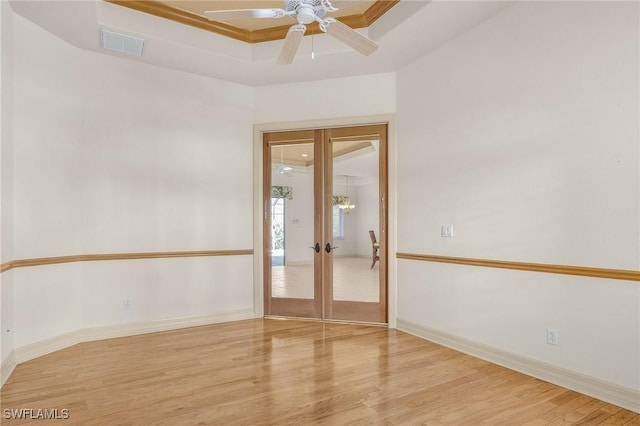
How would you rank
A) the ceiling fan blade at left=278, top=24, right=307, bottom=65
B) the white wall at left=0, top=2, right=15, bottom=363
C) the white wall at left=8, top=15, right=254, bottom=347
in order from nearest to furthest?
the ceiling fan blade at left=278, top=24, right=307, bottom=65 < the white wall at left=0, top=2, right=15, bottom=363 < the white wall at left=8, top=15, right=254, bottom=347

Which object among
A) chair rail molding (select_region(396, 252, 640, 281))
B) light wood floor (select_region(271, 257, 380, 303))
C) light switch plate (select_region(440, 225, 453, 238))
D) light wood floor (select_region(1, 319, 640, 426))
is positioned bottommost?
light wood floor (select_region(1, 319, 640, 426))

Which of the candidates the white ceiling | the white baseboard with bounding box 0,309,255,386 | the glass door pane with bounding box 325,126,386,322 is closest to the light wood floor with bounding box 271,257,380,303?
the glass door pane with bounding box 325,126,386,322

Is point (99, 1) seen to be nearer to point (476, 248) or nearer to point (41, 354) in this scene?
point (41, 354)

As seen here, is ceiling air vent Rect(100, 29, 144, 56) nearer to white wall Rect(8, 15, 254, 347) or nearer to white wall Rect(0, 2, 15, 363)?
white wall Rect(8, 15, 254, 347)

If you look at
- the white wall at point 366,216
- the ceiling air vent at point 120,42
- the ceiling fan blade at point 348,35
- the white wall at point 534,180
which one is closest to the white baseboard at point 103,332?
the white wall at point 366,216

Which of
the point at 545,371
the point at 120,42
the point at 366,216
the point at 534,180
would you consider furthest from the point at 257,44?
the point at 545,371

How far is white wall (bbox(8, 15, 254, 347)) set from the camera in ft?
11.3

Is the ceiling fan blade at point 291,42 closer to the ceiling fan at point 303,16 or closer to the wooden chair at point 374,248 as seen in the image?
the ceiling fan at point 303,16

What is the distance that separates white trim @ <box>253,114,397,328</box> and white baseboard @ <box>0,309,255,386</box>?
0.49m

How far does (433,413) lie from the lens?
2436mm

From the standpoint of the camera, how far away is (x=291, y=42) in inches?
117

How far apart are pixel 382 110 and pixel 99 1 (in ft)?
10.1

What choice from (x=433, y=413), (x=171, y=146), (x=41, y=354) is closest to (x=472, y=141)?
(x=433, y=413)

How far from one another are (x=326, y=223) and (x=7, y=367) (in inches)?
131
